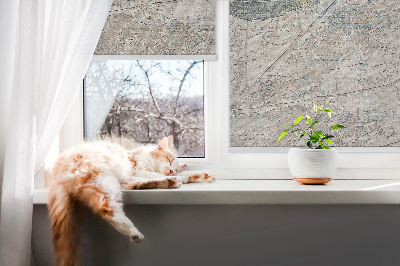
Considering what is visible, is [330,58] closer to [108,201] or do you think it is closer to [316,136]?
[316,136]

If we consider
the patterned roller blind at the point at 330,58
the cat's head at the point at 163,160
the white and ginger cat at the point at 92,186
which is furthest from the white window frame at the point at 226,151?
the white and ginger cat at the point at 92,186

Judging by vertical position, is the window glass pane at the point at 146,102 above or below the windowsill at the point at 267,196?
above

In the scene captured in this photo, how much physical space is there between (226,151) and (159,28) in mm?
587

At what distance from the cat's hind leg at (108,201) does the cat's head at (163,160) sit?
0.24m

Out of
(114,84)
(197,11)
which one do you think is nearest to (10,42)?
(114,84)

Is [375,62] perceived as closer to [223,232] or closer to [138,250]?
[223,232]

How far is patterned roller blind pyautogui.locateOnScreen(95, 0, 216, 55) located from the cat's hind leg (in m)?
0.58

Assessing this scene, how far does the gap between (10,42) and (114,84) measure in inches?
18.0

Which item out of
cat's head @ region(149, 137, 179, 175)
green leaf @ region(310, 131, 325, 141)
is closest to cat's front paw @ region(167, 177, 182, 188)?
cat's head @ region(149, 137, 179, 175)

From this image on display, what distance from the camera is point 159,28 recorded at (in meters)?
1.49

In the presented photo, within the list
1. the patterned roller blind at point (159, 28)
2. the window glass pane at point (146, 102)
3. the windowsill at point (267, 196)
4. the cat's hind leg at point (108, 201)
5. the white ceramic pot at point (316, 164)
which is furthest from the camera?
the window glass pane at point (146, 102)

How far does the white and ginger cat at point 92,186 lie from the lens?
1.11m

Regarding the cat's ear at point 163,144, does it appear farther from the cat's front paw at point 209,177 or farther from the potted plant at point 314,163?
the potted plant at point 314,163

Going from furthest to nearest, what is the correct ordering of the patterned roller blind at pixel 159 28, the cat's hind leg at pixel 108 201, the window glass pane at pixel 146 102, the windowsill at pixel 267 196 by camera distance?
the window glass pane at pixel 146 102 → the patterned roller blind at pixel 159 28 → the windowsill at pixel 267 196 → the cat's hind leg at pixel 108 201
